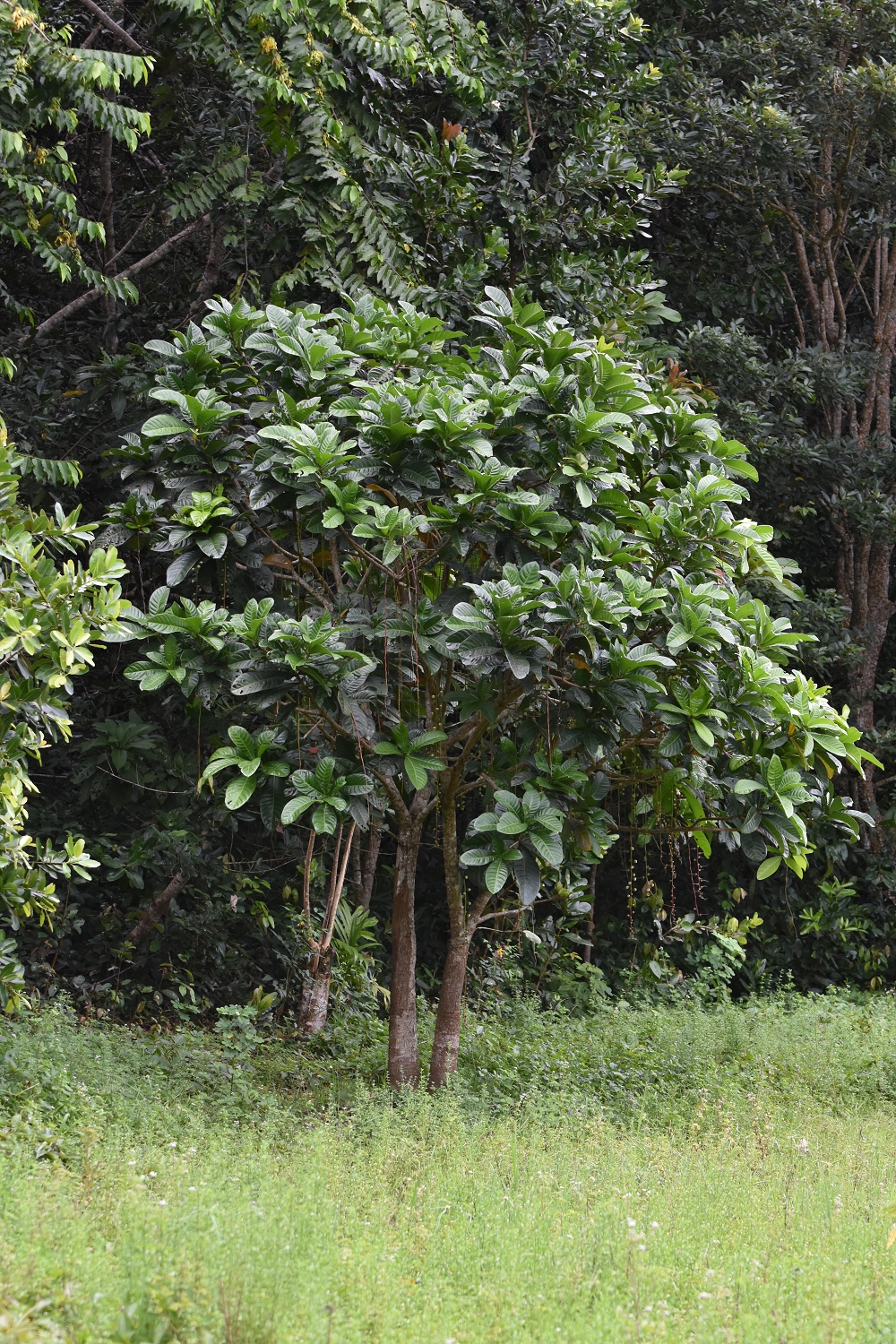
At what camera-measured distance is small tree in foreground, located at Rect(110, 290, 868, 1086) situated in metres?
4.28

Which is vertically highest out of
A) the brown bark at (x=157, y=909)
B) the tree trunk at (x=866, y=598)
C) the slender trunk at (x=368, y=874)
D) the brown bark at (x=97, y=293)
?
the brown bark at (x=97, y=293)

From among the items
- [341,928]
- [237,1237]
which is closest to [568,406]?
[237,1237]

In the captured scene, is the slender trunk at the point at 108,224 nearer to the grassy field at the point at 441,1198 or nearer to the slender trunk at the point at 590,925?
the grassy field at the point at 441,1198

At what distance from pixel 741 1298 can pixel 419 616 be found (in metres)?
2.55

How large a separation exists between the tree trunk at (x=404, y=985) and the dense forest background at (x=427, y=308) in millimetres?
71

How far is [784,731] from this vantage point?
4492 millimetres

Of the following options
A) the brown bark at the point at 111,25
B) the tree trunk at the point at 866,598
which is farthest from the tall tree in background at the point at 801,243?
the brown bark at the point at 111,25

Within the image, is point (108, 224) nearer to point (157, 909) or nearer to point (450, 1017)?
point (157, 909)

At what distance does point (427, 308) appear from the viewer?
22.5 feet

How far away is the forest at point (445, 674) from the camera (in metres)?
3.38


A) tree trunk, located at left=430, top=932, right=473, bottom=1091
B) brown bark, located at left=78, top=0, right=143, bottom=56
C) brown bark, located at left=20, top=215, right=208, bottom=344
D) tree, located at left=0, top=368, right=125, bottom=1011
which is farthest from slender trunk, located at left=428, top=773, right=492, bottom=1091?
brown bark, located at left=78, top=0, right=143, bottom=56

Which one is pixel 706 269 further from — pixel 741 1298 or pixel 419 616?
pixel 741 1298

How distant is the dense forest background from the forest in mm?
41

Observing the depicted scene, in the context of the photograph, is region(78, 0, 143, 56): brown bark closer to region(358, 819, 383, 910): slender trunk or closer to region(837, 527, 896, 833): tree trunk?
region(358, 819, 383, 910): slender trunk
